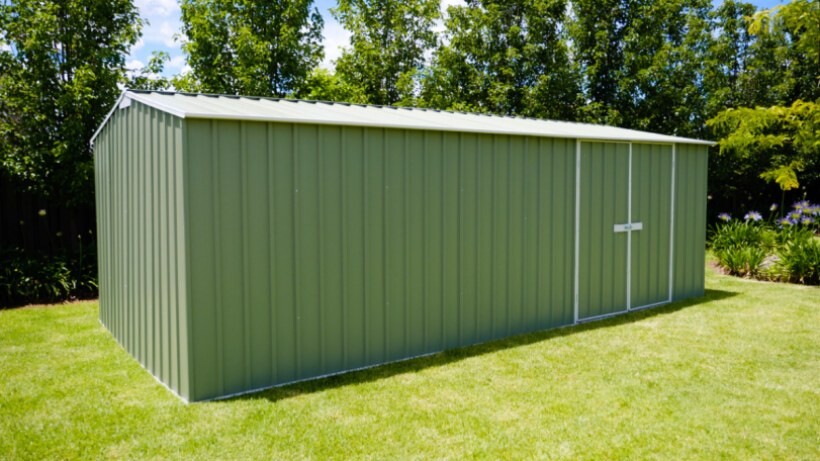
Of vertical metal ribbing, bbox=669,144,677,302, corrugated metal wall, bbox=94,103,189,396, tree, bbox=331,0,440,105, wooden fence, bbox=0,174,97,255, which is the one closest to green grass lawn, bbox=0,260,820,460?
corrugated metal wall, bbox=94,103,189,396

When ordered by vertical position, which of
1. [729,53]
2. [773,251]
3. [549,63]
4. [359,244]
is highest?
[729,53]

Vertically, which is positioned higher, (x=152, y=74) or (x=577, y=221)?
(x=152, y=74)

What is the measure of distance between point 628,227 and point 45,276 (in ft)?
24.8

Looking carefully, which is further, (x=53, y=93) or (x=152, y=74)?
(x=152, y=74)

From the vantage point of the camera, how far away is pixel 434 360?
548 centimetres

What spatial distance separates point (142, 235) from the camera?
17.4ft

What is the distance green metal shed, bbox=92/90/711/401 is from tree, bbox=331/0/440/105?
11081mm

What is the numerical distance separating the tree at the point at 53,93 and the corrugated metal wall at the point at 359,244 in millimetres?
5216

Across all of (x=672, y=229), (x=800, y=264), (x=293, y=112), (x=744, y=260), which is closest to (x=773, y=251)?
(x=744, y=260)

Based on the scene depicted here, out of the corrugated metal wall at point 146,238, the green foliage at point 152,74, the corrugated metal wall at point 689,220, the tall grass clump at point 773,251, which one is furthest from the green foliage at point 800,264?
the green foliage at point 152,74

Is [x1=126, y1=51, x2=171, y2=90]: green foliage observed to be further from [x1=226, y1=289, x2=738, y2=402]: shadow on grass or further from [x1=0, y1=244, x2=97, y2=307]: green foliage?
[x1=226, y1=289, x2=738, y2=402]: shadow on grass

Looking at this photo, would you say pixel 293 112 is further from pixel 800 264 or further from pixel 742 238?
pixel 742 238

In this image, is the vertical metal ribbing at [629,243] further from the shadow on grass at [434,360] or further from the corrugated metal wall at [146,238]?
the corrugated metal wall at [146,238]

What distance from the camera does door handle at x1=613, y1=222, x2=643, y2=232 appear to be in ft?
23.9
